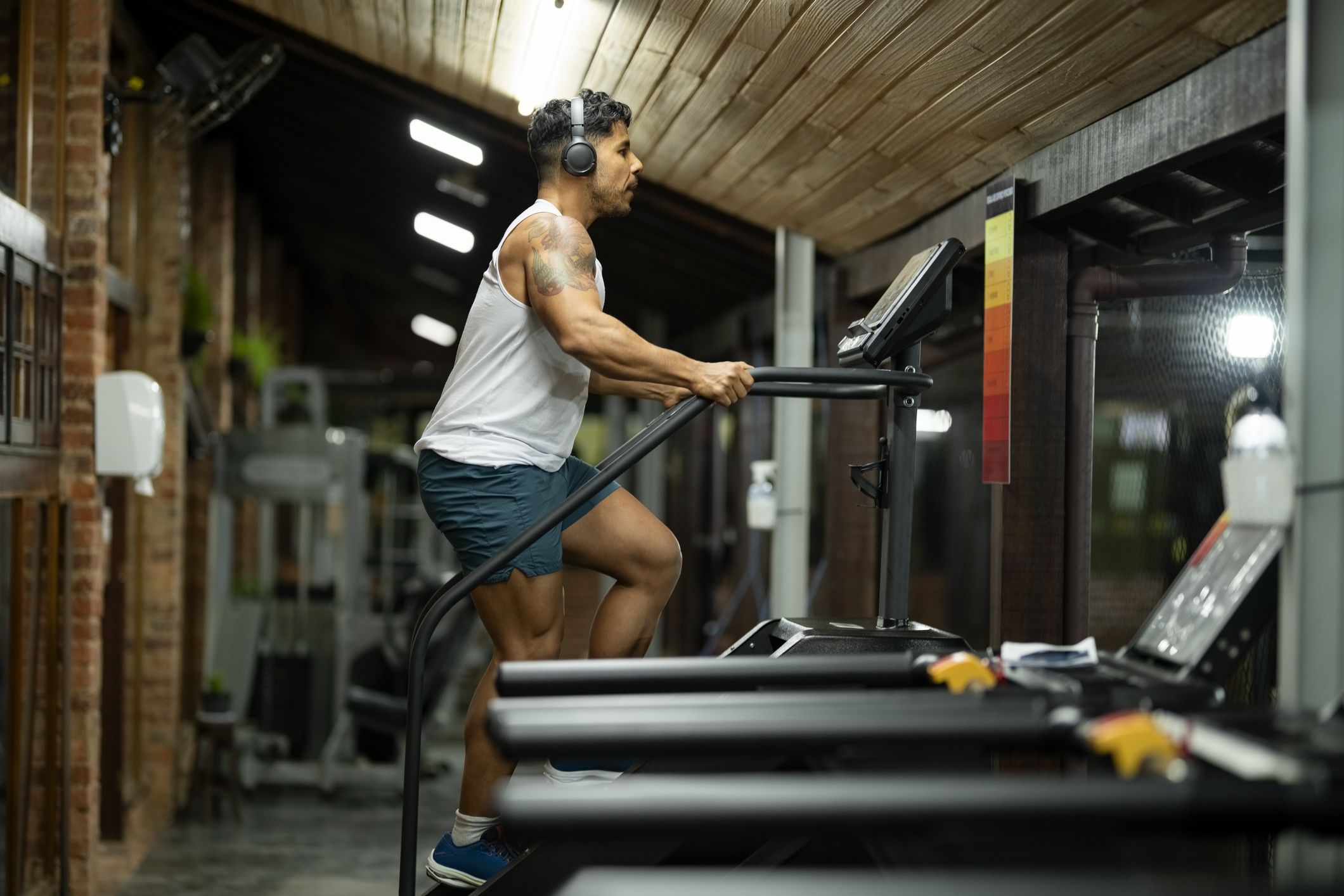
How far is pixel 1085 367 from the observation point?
2877mm

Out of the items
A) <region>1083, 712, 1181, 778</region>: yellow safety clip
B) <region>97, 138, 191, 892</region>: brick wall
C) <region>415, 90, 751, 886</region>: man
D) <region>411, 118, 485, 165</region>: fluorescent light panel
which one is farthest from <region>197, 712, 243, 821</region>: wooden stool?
<region>1083, 712, 1181, 778</region>: yellow safety clip

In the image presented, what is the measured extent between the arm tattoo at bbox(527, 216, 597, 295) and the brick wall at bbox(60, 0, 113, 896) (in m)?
2.40

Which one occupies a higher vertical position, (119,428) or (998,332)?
(998,332)

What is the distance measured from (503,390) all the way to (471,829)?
76 centimetres

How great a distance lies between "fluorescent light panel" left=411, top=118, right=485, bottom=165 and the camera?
496cm

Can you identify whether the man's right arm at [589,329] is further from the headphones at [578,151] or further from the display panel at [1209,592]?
the display panel at [1209,592]

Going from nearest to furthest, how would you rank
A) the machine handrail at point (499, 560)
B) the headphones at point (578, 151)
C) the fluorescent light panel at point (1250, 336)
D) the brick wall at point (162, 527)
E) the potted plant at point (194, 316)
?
1. the machine handrail at point (499, 560)
2. the headphones at point (578, 151)
3. the fluorescent light panel at point (1250, 336)
4. the brick wall at point (162, 527)
5. the potted plant at point (194, 316)

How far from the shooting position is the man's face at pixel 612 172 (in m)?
2.47

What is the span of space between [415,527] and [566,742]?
379 inches

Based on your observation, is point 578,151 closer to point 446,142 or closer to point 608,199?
point 608,199

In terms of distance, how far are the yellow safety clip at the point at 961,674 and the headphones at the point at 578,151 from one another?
1123 mm

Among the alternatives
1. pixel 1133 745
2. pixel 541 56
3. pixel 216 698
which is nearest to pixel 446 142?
pixel 541 56

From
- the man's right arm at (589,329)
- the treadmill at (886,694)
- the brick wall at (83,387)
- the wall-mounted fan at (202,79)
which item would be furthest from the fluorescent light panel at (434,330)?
the treadmill at (886,694)

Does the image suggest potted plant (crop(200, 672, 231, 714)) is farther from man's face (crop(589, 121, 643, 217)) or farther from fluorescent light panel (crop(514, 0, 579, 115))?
man's face (crop(589, 121, 643, 217))
